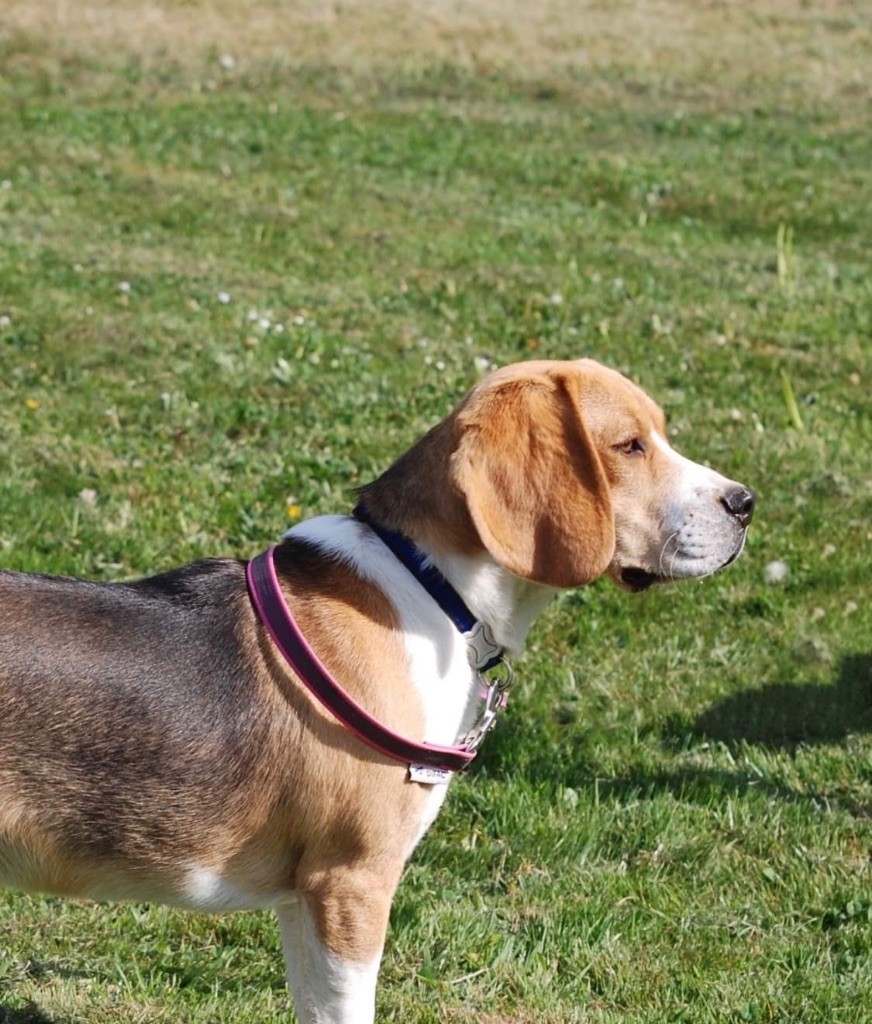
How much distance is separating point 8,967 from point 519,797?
179 centimetres

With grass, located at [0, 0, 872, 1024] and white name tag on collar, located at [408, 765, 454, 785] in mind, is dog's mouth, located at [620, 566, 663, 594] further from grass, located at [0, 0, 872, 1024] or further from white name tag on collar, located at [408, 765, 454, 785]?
grass, located at [0, 0, 872, 1024]

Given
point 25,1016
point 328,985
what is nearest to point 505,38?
point 25,1016

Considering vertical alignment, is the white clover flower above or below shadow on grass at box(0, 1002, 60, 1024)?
below

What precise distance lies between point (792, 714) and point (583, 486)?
2677mm

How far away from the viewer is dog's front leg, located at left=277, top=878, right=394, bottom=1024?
3.40 metres

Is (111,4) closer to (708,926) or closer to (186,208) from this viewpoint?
(186,208)

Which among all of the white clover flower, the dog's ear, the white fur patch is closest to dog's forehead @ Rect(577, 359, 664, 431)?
the dog's ear

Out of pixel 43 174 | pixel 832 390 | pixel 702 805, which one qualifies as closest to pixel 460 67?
pixel 43 174

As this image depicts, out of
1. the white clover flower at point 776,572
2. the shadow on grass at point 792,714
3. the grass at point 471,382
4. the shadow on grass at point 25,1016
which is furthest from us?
the white clover flower at point 776,572

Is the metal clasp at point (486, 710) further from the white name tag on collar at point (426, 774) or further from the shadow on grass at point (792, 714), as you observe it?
the shadow on grass at point (792, 714)

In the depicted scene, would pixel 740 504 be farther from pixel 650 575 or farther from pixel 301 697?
pixel 301 697

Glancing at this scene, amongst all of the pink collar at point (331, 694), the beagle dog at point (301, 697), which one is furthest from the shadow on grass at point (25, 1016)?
the pink collar at point (331, 694)

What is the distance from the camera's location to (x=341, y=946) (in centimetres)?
340

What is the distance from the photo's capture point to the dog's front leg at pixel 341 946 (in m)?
3.40
